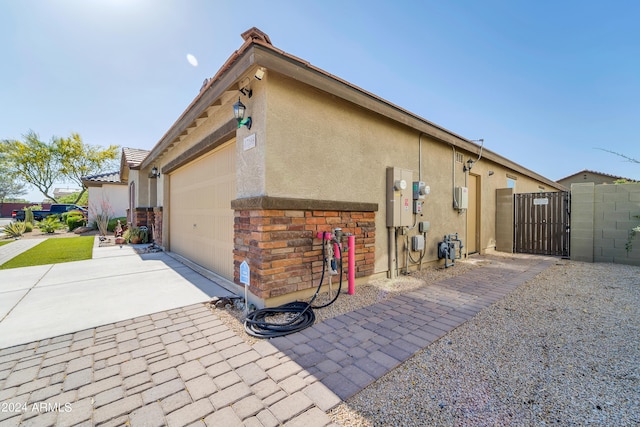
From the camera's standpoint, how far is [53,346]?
7.75ft

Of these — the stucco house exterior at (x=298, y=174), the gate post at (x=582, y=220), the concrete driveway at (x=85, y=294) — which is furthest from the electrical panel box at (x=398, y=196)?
the gate post at (x=582, y=220)

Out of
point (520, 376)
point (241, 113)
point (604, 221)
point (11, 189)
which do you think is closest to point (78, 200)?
point (11, 189)

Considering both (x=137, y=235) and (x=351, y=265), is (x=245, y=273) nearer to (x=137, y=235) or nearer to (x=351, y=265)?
(x=351, y=265)

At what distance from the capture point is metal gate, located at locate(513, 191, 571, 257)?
745 centimetres

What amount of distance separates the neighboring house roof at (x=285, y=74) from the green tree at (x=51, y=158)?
22.5 m

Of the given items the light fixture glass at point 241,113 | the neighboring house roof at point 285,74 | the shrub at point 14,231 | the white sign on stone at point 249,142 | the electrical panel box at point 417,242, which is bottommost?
the shrub at point 14,231

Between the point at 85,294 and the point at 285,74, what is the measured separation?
4247 mm

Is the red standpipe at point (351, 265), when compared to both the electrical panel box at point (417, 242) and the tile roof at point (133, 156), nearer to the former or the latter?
the electrical panel box at point (417, 242)

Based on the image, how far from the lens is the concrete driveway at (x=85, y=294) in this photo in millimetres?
2802

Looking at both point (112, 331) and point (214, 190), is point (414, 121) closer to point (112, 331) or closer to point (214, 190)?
point (214, 190)

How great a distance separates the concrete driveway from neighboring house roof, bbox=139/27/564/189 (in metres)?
3.06

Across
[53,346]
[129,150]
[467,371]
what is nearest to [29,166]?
[129,150]

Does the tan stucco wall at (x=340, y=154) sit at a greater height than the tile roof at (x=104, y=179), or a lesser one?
lesser

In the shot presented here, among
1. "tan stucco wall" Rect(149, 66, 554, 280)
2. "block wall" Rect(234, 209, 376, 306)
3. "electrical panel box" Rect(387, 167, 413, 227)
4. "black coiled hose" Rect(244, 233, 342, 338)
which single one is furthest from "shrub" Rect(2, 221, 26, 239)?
"electrical panel box" Rect(387, 167, 413, 227)
